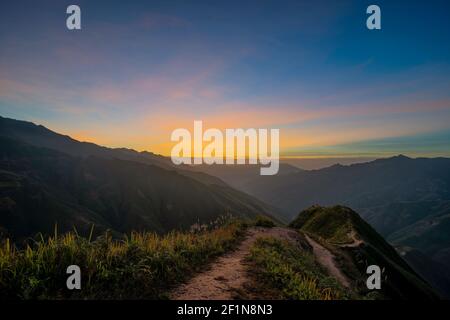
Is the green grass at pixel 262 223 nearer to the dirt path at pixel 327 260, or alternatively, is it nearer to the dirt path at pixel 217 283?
the dirt path at pixel 327 260

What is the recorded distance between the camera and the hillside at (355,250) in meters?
36.5

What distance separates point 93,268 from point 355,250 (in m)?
42.3

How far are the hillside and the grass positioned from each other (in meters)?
19.6

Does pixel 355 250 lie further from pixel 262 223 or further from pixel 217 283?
pixel 217 283

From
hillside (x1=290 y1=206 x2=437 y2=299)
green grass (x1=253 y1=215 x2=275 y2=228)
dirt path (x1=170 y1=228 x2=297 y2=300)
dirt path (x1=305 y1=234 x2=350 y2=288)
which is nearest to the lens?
dirt path (x1=170 y1=228 x2=297 y2=300)

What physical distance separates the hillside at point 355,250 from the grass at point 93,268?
19.6 metres

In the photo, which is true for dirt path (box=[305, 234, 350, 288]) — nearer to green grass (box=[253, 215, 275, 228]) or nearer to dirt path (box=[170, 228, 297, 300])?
green grass (box=[253, 215, 275, 228])

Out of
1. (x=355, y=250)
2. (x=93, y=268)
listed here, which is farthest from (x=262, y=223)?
(x=93, y=268)

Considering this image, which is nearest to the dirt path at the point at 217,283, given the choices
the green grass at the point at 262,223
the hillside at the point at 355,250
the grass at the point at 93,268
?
the grass at the point at 93,268

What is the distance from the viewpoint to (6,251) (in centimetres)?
833

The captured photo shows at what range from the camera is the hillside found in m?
36.5

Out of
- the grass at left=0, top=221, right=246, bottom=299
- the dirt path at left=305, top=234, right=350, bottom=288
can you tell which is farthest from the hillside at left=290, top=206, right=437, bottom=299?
the grass at left=0, top=221, right=246, bottom=299

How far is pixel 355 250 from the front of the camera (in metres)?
43.8
